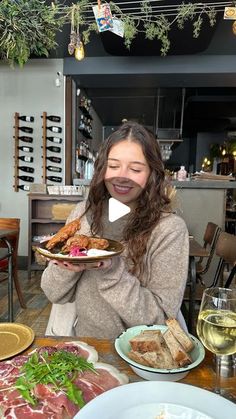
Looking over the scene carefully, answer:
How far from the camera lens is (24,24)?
2574 mm

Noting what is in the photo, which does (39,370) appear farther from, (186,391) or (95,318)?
(95,318)

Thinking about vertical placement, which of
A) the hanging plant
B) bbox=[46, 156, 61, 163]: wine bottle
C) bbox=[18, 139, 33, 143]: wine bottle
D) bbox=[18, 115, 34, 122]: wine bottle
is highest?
the hanging plant

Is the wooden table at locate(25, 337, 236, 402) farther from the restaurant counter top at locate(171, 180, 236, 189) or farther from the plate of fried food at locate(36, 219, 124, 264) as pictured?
the restaurant counter top at locate(171, 180, 236, 189)

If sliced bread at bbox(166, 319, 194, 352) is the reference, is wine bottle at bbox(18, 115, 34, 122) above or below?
above

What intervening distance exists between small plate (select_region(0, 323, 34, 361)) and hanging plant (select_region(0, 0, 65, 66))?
262 centimetres

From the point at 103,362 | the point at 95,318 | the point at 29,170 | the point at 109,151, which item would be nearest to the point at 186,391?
the point at 103,362

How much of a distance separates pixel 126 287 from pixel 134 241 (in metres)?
0.20

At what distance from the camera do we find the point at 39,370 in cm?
52

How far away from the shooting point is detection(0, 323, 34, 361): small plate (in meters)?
0.66

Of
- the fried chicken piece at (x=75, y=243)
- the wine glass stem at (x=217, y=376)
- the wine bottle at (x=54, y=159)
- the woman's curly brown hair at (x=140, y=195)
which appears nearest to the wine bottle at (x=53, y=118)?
the wine bottle at (x=54, y=159)

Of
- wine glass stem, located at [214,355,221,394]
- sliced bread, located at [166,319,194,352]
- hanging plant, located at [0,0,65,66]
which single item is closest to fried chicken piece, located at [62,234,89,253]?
sliced bread, located at [166,319,194,352]

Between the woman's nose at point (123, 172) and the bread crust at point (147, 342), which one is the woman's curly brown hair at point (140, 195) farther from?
the bread crust at point (147, 342)

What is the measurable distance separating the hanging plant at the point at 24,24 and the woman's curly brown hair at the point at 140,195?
216cm

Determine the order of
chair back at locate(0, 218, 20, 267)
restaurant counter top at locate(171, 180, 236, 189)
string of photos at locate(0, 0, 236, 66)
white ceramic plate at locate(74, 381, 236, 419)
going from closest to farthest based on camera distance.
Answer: white ceramic plate at locate(74, 381, 236, 419)
string of photos at locate(0, 0, 236, 66)
chair back at locate(0, 218, 20, 267)
restaurant counter top at locate(171, 180, 236, 189)
